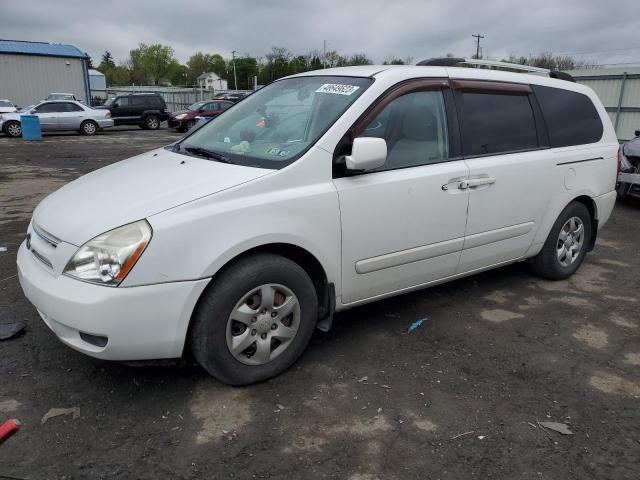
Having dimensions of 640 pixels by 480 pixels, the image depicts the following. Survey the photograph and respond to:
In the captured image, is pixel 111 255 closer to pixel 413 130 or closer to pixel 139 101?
pixel 413 130

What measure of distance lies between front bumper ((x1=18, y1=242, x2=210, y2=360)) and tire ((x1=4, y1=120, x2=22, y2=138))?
2079 cm

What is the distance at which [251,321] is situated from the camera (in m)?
2.95

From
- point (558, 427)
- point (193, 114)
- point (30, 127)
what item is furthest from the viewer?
point (193, 114)

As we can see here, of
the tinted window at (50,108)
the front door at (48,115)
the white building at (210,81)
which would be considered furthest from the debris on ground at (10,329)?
the white building at (210,81)

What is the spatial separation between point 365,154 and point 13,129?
21.5 m

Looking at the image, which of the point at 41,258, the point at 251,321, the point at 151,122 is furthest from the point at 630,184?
the point at 151,122

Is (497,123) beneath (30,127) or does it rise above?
above

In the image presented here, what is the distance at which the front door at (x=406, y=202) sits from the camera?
3.29 metres

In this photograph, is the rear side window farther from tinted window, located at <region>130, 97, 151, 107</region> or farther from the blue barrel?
tinted window, located at <region>130, 97, 151, 107</region>

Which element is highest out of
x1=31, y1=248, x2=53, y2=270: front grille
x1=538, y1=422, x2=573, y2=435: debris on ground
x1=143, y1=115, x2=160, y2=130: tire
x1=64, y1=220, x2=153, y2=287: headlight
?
x1=143, y1=115, x2=160, y2=130: tire

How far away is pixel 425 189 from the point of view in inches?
139

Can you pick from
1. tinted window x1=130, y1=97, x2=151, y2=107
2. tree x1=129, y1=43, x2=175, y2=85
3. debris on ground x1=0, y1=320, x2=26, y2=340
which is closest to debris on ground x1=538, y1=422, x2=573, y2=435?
debris on ground x1=0, y1=320, x2=26, y2=340

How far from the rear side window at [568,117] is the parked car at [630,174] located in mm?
4116

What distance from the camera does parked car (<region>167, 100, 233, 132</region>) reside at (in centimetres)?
2405
